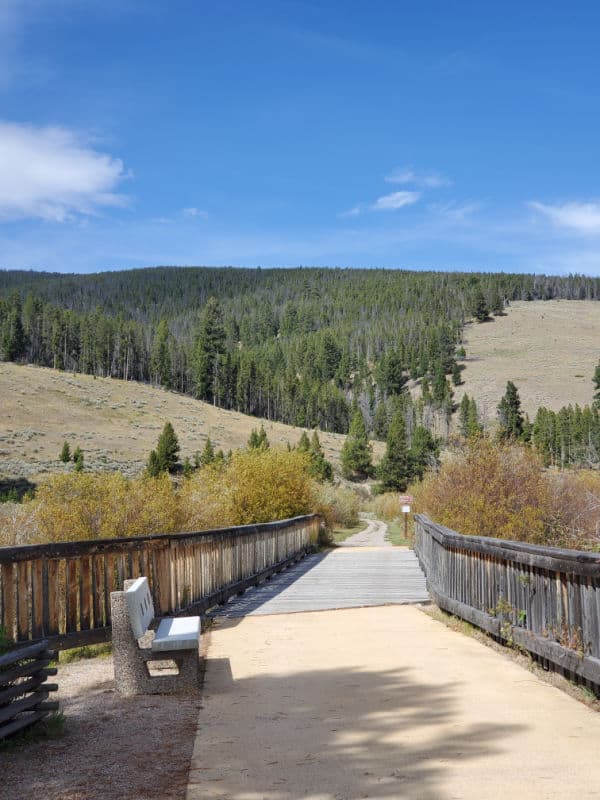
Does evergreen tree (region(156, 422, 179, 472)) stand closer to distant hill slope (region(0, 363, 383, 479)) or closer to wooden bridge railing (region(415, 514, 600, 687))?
distant hill slope (region(0, 363, 383, 479))

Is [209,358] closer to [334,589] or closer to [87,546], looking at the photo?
[334,589]

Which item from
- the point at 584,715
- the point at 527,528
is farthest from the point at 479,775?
the point at 527,528

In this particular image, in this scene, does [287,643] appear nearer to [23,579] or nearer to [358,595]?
[23,579]

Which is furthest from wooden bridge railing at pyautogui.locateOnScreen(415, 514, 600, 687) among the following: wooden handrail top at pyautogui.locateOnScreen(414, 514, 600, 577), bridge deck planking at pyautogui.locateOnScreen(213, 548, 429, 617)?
bridge deck planking at pyautogui.locateOnScreen(213, 548, 429, 617)

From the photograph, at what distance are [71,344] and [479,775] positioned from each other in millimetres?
125069

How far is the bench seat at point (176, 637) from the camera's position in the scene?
5.62m

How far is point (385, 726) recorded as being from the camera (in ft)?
15.9

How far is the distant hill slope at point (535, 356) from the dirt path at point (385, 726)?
328 feet

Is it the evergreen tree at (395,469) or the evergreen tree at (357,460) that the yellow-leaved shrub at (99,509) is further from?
the evergreen tree at (357,460)

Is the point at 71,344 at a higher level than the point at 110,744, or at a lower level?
higher

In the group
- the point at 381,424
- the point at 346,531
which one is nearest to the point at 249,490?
the point at 346,531

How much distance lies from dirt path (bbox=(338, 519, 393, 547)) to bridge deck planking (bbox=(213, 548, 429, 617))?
11.5m

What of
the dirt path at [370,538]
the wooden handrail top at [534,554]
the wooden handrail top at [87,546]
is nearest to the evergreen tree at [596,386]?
the dirt path at [370,538]

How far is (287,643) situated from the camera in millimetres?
7750
